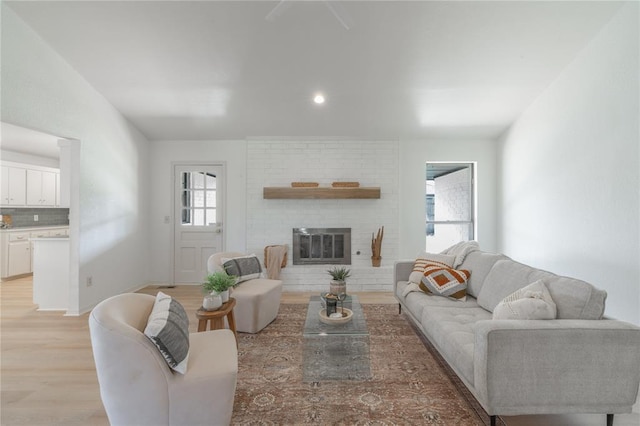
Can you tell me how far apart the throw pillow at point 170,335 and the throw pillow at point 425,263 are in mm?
2316

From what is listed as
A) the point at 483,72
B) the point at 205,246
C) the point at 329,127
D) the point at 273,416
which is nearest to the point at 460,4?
the point at 483,72

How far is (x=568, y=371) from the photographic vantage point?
151cm

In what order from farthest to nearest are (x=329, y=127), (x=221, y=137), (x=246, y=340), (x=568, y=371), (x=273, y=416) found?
(x=221, y=137), (x=329, y=127), (x=246, y=340), (x=273, y=416), (x=568, y=371)

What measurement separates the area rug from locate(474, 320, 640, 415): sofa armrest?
33cm

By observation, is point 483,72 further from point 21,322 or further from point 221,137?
point 21,322

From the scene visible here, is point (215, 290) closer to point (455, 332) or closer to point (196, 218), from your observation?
point (455, 332)

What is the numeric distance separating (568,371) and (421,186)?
357 centimetres

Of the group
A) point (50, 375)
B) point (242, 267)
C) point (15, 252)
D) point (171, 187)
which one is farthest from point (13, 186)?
point (242, 267)

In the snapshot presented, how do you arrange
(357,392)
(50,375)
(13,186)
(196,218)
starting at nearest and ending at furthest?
(357,392) → (50,375) → (196,218) → (13,186)

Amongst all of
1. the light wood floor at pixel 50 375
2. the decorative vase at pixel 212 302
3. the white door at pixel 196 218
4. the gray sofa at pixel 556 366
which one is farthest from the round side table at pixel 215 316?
the white door at pixel 196 218

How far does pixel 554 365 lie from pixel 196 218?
4782 millimetres

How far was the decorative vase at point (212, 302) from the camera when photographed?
7.29ft

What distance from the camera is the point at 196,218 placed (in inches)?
191

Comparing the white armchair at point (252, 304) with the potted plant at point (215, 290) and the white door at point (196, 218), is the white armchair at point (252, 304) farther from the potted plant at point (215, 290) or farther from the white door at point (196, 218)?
the white door at point (196, 218)
